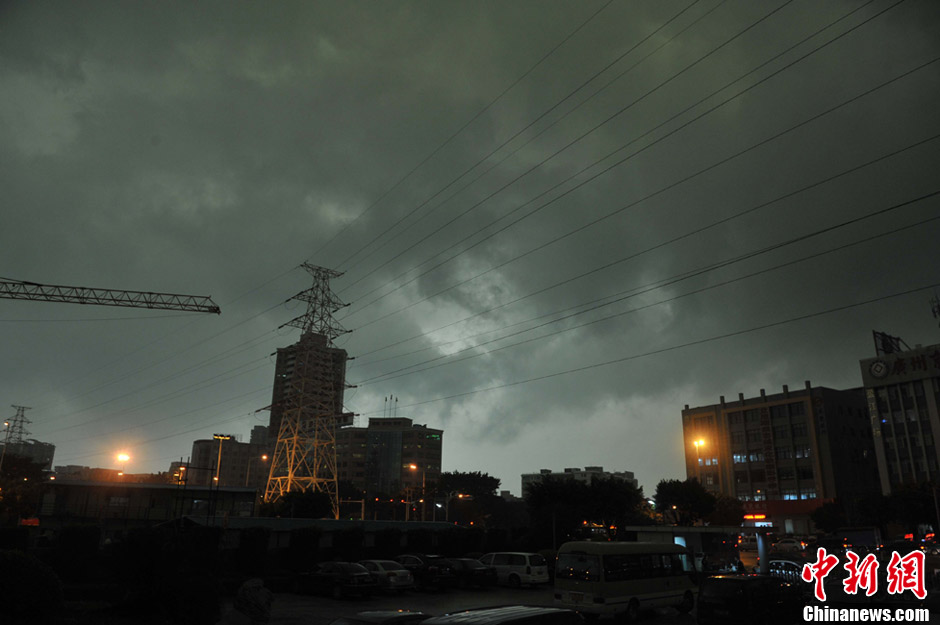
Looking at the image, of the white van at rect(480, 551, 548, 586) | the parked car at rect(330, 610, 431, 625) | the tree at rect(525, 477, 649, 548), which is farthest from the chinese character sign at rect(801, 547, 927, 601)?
the tree at rect(525, 477, 649, 548)

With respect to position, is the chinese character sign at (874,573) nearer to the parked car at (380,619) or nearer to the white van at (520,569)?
the parked car at (380,619)

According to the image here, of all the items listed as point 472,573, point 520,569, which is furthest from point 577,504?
point 472,573

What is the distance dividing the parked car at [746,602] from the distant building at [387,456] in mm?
174101

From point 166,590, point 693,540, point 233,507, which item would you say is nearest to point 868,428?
point 693,540

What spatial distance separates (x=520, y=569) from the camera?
32.3 m

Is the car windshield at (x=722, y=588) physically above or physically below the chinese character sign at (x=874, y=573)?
below

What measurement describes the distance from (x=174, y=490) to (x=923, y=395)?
104 meters

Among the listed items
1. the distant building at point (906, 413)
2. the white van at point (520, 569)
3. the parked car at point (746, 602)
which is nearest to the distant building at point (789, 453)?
the distant building at point (906, 413)

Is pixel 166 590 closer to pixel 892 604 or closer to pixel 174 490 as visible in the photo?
pixel 892 604

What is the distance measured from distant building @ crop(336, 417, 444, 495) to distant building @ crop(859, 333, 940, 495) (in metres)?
123

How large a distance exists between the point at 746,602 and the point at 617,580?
17.7ft

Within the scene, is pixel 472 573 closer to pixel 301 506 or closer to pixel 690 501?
pixel 301 506

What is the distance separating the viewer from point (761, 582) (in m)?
17.4

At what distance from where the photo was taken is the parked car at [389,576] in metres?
28.0
